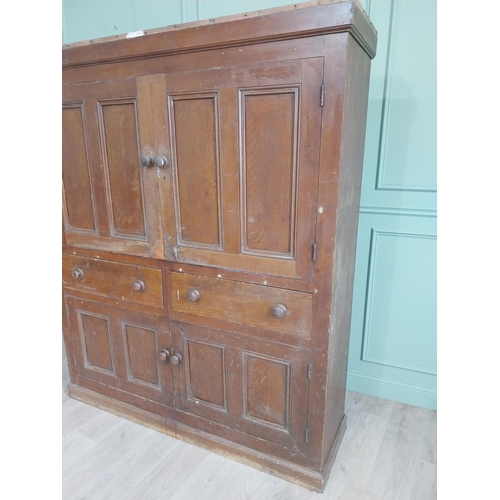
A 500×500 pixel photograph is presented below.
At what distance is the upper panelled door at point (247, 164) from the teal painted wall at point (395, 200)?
70cm

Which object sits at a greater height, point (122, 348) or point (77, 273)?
point (77, 273)

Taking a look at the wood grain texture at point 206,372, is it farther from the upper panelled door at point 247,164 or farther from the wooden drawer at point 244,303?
Answer: the upper panelled door at point 247,164

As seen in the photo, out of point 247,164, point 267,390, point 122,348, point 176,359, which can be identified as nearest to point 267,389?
point 267,390

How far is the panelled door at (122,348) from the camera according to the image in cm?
153

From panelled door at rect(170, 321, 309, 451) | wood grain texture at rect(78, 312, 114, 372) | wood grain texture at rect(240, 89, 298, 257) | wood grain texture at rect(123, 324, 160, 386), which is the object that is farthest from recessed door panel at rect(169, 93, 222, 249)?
wood grain texture at rect(78, 312, 114, 372)

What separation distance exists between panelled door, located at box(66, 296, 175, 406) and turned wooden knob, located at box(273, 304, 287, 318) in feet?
1.69

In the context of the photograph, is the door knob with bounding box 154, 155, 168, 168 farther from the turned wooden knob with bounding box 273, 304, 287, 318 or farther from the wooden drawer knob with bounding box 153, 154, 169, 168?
the turned wooden knob with bounding box 273, 304, 287, 318

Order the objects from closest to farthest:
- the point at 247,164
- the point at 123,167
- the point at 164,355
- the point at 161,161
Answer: the point at 247,164, the point at 161,161, the point at 123,167, the point at 164,355

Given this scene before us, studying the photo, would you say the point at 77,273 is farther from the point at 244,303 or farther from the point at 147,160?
the point at 244,303

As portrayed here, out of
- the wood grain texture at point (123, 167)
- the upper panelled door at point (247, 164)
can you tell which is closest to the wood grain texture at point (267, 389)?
the upper panelled door at point (247, 164)

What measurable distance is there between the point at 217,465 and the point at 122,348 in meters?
0.65

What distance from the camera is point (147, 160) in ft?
4.19
